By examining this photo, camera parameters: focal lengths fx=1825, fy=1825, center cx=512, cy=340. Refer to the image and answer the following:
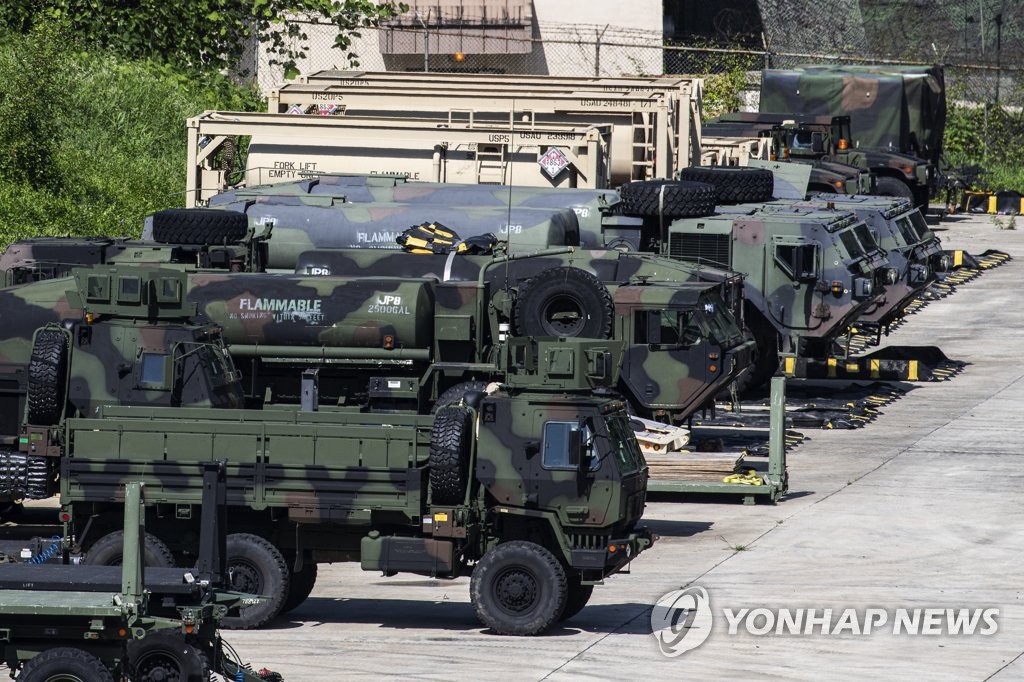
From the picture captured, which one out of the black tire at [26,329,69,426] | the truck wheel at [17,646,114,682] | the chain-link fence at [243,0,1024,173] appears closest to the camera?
the truck wheel at [17,646,114,682]

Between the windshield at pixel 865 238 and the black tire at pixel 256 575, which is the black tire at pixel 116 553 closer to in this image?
the black tire at pixel 256 575

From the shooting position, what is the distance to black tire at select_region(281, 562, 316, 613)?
1398cm

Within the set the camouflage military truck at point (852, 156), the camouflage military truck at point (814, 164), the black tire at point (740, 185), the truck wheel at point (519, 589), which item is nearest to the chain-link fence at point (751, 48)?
the camouflage military truck at point (814, 164)

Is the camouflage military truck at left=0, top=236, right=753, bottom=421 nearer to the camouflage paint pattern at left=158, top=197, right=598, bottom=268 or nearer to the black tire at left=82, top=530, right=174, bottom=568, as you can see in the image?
the camouflage paint pattern at left=158, top=197, right=598, bottom=268

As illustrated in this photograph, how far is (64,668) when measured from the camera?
10266mm

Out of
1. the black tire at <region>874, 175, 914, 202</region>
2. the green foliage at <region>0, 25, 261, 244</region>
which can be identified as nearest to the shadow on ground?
the green foliage at <region>0, 25, 261, 244</region>

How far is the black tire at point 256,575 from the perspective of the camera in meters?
13.6

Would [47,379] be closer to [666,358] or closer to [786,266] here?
[666,358]

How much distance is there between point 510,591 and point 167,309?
435 centimetres

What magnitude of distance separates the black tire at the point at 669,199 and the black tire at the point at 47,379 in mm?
9964

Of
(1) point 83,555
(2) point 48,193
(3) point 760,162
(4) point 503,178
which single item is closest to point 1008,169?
(3) point 760,162

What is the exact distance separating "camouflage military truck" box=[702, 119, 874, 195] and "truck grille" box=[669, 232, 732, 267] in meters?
9.13

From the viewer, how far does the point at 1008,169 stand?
4394 cm

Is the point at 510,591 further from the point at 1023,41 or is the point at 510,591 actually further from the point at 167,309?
the point at 1023,41
